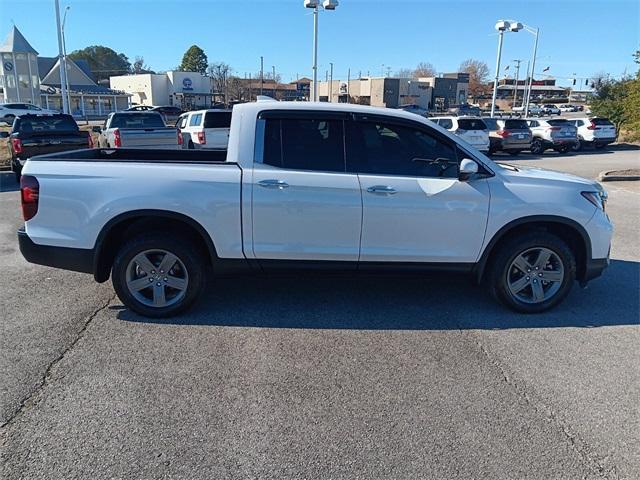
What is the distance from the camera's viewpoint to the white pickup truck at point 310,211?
413 cm

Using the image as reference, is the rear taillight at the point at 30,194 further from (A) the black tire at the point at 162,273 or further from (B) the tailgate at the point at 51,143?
(B) the tailgate at the point at 51,143

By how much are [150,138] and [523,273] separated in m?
11.3

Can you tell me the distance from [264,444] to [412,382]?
46.0 inches

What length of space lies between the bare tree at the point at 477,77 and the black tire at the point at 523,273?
128907mm

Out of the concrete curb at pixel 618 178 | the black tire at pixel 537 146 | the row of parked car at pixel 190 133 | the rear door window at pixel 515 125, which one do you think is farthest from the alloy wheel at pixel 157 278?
the black tire at pixel 537 146

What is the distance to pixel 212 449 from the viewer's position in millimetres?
2689

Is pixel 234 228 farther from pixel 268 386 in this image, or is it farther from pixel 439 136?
pixel 439 136

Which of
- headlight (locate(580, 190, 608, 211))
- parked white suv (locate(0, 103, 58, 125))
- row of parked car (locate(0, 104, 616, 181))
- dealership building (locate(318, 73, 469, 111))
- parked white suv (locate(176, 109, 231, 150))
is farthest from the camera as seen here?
dealership building (locate(318, 73, 469, 111))

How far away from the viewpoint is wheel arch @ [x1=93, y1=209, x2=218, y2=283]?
414 cm

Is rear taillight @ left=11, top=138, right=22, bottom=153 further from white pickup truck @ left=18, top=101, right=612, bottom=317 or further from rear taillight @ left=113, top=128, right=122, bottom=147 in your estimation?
white pickup truck @ left=18, top=101, right=612, bottom=317

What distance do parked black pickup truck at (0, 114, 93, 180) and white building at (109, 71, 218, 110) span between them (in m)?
61.0

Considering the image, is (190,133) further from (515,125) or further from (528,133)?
(528,133)

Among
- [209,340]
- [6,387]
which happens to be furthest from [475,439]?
[6,387]

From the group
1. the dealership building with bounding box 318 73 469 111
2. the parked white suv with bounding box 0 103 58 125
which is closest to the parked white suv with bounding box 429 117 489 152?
the parked white suv with bounding box 0 103 58 125
